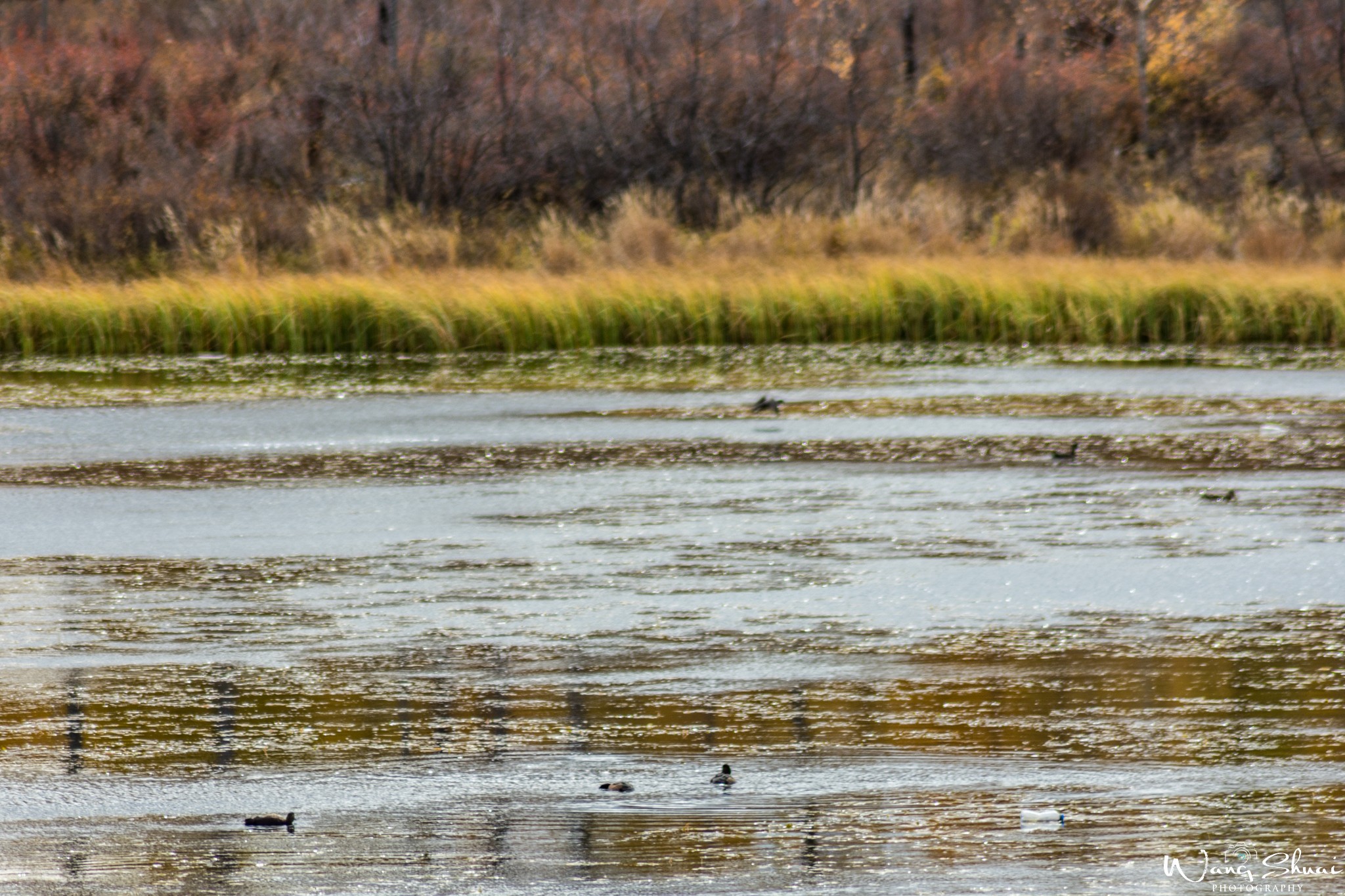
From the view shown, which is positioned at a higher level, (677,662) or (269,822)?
(269,822)

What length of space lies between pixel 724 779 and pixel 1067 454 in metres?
7.92

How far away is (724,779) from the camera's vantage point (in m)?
5.25

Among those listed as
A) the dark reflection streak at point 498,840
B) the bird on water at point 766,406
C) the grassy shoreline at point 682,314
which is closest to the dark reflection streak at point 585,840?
the dark reflection streak at point 498,840

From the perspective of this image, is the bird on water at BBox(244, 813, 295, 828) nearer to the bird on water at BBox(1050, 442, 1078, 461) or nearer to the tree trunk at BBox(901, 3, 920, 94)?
the bird on water at BBox(1050, 442, 1078, 461)

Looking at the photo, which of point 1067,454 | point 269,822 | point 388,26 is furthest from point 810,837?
point 388,26

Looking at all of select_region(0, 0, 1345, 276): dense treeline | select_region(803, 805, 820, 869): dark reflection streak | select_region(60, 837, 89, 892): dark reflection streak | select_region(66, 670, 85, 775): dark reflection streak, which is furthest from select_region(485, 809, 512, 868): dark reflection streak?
select_region(0, 0, 1345, 276): dense treeline

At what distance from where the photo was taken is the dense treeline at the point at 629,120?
30266 millimetres

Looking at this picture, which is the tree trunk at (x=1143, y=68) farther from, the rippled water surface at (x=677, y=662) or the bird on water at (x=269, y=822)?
the bird on water at (x=269, y=822)

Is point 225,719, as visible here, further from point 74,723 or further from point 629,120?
point 629,120

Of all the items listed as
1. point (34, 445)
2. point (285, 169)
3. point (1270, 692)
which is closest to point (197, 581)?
point (1270, 692)

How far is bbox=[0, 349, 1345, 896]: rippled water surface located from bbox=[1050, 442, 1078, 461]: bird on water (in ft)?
0.35

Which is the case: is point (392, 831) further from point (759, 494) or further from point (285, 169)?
point (285, 169)

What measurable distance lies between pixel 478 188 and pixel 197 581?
22692 millimetres

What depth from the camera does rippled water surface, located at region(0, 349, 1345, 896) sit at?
185 inches
